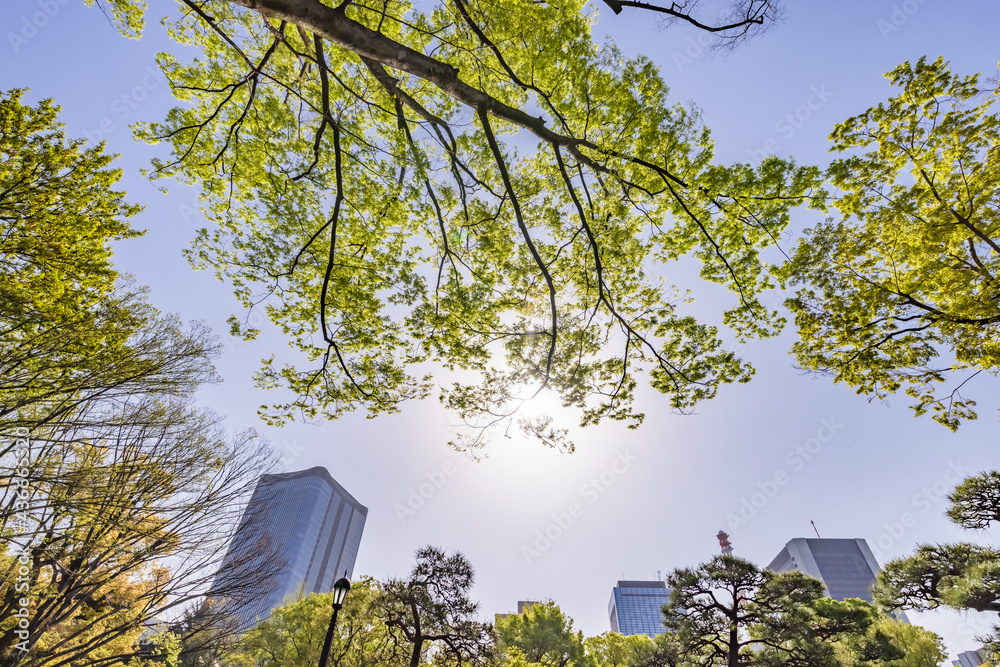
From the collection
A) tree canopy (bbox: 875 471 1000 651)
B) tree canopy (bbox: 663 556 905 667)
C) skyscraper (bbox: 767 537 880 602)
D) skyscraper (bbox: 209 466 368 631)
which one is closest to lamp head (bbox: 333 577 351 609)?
tree canopy (bbox: 663 556 905 667)

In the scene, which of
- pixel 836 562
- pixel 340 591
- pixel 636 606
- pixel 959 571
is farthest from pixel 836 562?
pixel 340 591

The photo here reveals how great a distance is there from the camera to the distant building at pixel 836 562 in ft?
274

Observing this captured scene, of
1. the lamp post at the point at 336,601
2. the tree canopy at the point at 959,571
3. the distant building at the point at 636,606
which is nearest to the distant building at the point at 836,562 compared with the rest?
the distant building at the point at 636,606

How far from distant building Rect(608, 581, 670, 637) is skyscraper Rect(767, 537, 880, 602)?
31539 mm

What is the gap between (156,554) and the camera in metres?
5.84

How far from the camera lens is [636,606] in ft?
337

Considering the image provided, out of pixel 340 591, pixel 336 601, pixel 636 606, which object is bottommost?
pixel 336 601

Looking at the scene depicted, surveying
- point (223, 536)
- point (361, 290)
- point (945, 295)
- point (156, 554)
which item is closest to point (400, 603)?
point (223, 536)

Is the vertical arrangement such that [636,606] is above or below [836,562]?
below

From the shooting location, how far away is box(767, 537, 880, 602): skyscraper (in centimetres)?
8356

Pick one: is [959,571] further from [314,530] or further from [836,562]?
[836,562]

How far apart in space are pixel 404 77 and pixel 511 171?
84.1 inches

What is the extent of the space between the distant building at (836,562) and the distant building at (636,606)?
31537 mm

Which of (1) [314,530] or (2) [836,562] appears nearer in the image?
(1) [314,530]
